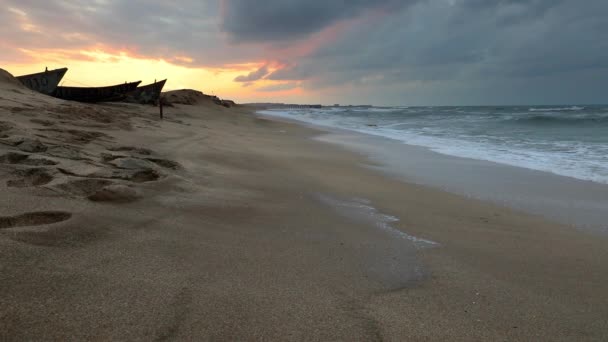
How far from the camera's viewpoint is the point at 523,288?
6.84 ft

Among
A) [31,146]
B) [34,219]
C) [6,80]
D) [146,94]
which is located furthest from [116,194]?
[146,94]

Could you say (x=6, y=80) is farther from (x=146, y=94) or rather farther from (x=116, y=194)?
(x=116, y=194)

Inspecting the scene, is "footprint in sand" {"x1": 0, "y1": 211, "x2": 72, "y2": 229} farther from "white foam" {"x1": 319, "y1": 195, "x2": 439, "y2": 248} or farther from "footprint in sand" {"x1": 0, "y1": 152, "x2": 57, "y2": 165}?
"white foam" {"x1": 319, "y1": 195, "x2": 439, "y2": 248}

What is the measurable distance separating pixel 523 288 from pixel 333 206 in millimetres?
1924

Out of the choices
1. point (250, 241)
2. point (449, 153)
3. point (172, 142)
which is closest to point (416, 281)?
point (250, 241)

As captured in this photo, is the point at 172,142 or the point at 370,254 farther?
the point at 172,142

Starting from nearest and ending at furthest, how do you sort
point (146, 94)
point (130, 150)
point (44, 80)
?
point (130, 150), point (44, 80), point (146, 94)

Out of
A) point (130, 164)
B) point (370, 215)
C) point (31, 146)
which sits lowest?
point (370, 215)

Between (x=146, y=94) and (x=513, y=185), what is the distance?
18.5 meters

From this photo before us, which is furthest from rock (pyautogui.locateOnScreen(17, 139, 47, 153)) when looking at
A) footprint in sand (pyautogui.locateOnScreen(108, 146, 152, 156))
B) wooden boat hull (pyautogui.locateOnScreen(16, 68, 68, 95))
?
wooden boat hull (pyautogui.locateOnScreen(16, 68, 68, 95))

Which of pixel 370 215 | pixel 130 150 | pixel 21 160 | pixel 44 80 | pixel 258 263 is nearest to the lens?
pixel 258 263

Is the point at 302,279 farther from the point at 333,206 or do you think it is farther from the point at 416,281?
the point at 333,206

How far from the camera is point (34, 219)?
2.09 metres

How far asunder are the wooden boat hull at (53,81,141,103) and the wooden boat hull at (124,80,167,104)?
836 mm
